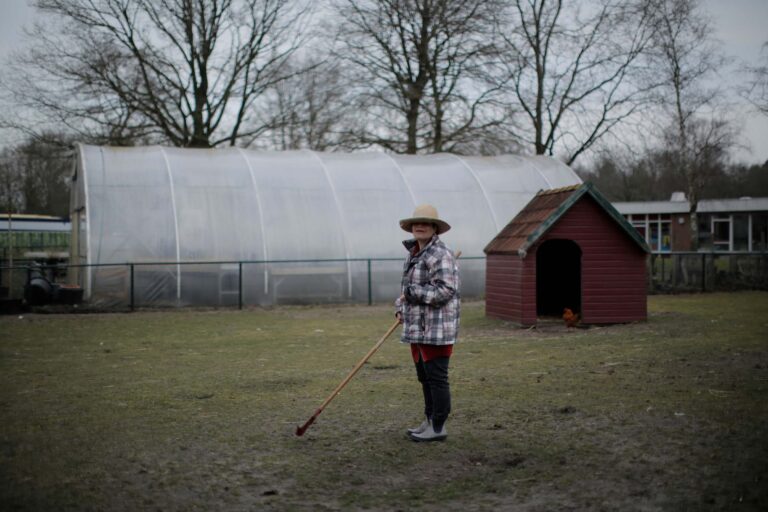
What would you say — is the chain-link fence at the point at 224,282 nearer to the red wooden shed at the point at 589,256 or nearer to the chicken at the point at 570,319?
the red wooden shed at the point at 589,256

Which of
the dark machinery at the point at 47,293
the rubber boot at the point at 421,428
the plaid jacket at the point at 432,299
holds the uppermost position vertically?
the plaid jacket at the point at 432,299

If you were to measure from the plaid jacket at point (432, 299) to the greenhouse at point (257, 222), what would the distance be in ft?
45.5

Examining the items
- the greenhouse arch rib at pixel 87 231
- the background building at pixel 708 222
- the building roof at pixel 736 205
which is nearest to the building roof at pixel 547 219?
the greenhouse arch rib at pixel 87 231

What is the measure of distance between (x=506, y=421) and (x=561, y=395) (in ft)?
4.37

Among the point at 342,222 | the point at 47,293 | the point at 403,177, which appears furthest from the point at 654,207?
the point at 47,293

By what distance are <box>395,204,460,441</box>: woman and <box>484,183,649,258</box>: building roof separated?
8.00 m

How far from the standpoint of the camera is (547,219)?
14477 millimetres

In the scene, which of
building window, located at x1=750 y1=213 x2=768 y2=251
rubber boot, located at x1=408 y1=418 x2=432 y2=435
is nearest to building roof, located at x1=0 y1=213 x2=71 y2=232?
rubber boot, located at x1=408 y1=418 x2=432 y2=435

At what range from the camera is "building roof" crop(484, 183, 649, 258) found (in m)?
14.5

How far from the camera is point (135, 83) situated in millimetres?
31672

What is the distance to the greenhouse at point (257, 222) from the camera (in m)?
20.1

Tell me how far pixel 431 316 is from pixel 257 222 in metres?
15.5

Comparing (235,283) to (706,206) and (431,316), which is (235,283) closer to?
(431,316)

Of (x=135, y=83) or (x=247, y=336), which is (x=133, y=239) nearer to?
(x=247, y=336)
